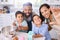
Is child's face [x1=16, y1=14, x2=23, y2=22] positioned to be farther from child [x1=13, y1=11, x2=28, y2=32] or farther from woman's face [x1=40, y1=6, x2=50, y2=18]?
woman's face [x1=40, y1=6, x2=50, y2=18]

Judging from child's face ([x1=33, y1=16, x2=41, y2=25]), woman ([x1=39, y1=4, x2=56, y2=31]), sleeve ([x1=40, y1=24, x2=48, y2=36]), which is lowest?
sleeve ([x1=40, y1=24, x2=48, y2=36])

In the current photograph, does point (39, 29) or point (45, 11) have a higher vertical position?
point (45, 11)

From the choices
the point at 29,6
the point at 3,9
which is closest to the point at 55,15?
the point at 29,6

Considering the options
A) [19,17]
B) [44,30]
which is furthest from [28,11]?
[44,30]

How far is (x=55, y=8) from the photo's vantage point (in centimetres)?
212

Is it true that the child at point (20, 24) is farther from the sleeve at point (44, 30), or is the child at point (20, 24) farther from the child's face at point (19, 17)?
the sleeve at point (44, 30)

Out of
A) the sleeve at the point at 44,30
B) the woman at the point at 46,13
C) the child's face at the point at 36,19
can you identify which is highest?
the woman at the point at 46,13

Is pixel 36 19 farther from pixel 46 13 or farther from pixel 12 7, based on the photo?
pixel 12 7

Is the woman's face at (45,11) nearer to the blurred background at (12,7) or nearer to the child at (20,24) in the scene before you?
the blurred background at (12,7)

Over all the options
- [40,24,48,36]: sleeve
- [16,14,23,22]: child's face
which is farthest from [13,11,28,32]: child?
[40,24,48,36]: sleeve

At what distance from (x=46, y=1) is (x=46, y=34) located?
0.24 metres

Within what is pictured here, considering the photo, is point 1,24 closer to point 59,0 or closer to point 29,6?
point 29,6

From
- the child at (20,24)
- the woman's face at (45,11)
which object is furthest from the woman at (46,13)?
the child at (20,24)

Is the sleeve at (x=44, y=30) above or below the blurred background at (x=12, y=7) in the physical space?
below
